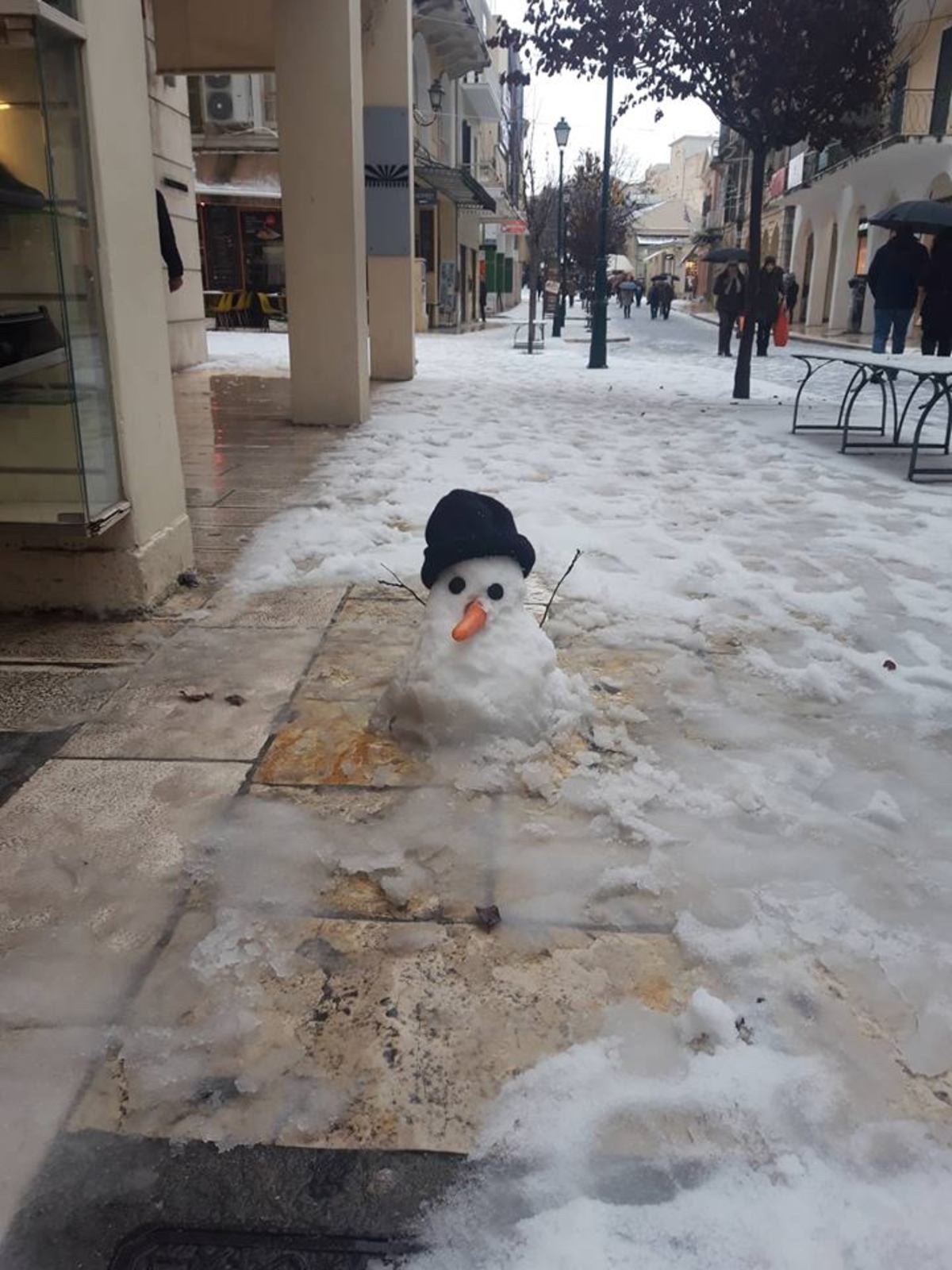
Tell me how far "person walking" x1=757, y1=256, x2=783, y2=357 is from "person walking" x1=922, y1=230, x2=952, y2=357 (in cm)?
404

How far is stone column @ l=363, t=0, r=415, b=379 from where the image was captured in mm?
11102

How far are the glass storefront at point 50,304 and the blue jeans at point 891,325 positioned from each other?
10858 mm

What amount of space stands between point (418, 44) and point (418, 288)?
239 inches

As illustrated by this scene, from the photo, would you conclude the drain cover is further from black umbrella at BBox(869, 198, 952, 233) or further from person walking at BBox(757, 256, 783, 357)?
person walking at BBox(757, 256, 783, 357)

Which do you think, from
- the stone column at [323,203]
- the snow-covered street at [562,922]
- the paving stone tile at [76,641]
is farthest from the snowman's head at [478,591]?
the stone column at [323,203]

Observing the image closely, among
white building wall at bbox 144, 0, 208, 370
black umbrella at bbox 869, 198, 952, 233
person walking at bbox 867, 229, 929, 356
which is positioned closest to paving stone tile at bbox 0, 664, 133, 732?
black umbrella at bbox 869, 198, 952, 233

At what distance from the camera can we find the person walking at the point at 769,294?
1656cm

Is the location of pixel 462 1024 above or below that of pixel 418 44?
below

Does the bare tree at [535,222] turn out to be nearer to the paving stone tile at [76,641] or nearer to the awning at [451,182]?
the awning at [451,182]

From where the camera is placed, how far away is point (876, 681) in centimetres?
358

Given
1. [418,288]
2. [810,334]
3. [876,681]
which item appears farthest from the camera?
[810,334]

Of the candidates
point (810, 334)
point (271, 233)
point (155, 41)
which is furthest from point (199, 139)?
point (810, 334)

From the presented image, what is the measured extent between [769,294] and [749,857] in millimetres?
16236

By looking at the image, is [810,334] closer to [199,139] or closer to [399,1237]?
[199,139]
